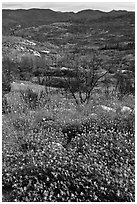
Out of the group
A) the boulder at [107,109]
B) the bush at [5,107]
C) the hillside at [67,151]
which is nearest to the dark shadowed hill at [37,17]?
the bush at [5,107]

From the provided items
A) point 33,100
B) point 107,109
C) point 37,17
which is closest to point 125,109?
point 107,109

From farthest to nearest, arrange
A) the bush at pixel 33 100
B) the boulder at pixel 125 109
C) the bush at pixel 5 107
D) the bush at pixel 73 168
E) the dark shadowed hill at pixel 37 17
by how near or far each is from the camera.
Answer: the dark shadowed hill at pixel 37 17 < the bush at pixel 33 100 < the bush at pixel 5 107 < the boulder at pixel 125 109 < the bush at pixel 73 168

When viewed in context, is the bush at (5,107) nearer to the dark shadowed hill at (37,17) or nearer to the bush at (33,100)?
the bush at (33,100)

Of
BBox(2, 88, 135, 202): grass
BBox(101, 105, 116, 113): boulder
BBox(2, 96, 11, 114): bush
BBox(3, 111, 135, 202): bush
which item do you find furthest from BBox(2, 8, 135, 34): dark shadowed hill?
BBox(3, 111, 135, 202): bush

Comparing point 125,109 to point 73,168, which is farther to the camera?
point 125,109

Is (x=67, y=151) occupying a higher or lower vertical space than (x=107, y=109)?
lower

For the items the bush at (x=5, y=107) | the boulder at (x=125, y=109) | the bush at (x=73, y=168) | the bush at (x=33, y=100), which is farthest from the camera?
the bush at (x=33, y=100)

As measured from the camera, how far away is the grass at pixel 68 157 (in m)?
4.32

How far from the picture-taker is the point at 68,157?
4852mm

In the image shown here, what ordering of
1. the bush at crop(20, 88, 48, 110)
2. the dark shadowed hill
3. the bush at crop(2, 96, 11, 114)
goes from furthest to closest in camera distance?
1. the dark shadowed hill
2. the bush at crop(20, 88, 48, 110)
3. the bush at crop(2, 96, 11, 114)

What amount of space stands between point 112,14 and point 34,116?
140 meters

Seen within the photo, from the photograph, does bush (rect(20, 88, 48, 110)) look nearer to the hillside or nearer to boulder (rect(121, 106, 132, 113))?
the hillside

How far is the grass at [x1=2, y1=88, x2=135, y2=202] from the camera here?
4.32 m

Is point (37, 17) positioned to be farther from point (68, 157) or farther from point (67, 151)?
point (68, 157)
